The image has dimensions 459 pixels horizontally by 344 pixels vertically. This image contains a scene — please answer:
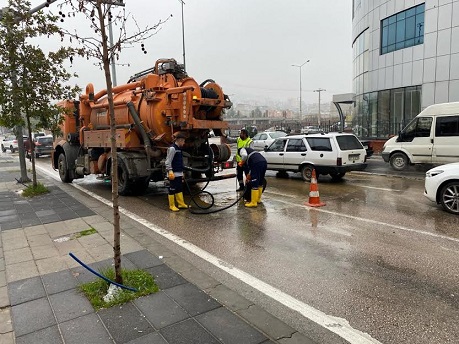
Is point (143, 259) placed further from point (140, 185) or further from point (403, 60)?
point (403, 60)

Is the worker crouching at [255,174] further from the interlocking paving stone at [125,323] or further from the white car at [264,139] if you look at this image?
the white car at [264,139]

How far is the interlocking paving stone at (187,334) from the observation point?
118 inches

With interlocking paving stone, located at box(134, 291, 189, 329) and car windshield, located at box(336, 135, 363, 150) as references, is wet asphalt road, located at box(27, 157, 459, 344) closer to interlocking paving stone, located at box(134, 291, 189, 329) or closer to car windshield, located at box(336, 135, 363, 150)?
interlocking paving stone, located at box(134, 291, 189, 329)

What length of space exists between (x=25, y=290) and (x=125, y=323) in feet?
4.92

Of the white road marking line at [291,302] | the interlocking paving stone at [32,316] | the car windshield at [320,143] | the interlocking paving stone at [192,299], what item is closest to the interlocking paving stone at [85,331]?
the interlocking paving stone at [32,316]

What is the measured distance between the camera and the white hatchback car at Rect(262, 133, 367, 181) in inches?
450

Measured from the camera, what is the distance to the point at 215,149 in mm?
10422

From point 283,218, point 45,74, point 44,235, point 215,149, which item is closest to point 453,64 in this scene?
point 215,149

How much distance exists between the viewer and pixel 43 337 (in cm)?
311

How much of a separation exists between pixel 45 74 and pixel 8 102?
46.9 inches

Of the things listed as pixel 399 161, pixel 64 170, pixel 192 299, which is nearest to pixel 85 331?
pixel 192 299

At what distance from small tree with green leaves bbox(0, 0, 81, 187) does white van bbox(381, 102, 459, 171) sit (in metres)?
11.9

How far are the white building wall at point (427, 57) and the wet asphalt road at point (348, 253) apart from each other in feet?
48.6

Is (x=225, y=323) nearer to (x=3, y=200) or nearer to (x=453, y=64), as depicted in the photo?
(x=3, y=200)
